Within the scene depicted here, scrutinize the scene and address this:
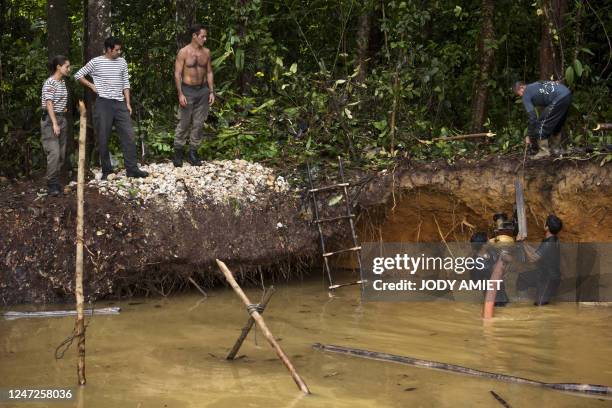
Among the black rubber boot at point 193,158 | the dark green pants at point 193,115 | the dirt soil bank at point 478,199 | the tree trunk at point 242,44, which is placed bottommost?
the dirt soil bank at point 478,199

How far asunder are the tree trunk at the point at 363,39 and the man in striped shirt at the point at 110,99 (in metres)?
4.15

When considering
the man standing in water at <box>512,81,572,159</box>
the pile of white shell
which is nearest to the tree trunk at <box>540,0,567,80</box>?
the man standing in water at <box>512,81,572,159</box>

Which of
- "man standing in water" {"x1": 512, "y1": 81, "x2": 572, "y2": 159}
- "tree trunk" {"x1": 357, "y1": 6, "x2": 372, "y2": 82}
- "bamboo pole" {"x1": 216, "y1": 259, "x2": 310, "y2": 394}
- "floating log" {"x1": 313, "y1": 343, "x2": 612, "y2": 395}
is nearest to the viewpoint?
"bamboo pole" {"x1": 216, "y1": 259, "x2": 310, "y2": 394}

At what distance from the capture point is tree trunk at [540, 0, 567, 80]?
1233 centimetres

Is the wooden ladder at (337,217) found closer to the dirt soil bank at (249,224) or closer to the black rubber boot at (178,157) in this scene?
the dirt soil bank at (249,224)

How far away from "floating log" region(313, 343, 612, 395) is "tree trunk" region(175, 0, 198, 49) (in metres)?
6.27

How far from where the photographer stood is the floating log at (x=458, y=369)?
7.60m

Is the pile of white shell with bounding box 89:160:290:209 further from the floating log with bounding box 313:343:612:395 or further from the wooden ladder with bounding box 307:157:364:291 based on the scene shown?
the floating log with bounding box 313:343:612:395

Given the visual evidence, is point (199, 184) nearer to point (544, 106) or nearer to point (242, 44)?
point (242, 44)

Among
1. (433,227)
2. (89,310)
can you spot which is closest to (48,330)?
(89,310)

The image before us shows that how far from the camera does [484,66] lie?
45.2ft

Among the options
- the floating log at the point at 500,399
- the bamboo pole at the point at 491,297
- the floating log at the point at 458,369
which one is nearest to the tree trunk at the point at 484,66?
the bamboo pole at the point at 491,297

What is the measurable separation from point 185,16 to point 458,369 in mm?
7674

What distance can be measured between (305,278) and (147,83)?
4.48m
